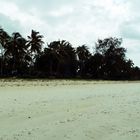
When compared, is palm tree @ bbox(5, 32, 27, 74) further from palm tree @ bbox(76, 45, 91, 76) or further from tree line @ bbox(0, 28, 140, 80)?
palm tree @ bbox(76, 45, 91, 76)

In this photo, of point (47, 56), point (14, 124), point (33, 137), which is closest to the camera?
point (33, 137)

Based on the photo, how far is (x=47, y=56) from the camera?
8025 cm

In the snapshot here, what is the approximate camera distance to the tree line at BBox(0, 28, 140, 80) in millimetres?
73812

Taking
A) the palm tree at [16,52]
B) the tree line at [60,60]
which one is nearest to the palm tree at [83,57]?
the tree line at [60,60]

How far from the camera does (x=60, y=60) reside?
264ft

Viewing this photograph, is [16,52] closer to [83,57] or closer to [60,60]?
[60,60]

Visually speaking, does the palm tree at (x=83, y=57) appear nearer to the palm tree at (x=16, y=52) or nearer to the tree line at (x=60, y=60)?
the tree line at (x=60, y=60)

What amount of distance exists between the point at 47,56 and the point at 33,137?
7245cm

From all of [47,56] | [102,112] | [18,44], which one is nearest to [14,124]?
[102,112]

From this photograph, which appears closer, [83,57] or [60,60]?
[60,60]

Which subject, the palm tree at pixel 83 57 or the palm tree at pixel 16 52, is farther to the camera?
the palm tree at pixel 83 57

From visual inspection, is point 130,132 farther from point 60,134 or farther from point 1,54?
point 1,54

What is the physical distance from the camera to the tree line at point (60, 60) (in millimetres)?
73812

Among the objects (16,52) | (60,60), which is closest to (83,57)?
(60,60)
